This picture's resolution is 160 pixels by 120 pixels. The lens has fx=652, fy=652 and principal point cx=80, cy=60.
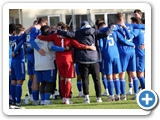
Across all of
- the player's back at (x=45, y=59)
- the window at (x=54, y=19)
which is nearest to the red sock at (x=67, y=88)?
the player's back at (x=45, y=59)

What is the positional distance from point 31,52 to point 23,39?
0.31m

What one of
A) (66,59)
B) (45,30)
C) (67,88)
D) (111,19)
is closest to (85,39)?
(66,59)

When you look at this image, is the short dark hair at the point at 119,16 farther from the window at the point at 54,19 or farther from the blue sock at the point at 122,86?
the window at the point at 54,19

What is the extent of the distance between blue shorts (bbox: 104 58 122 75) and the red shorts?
0.76m

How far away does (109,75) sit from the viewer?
41.4ft

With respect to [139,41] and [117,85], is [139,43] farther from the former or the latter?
[117,85]

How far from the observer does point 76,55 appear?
1214 cm

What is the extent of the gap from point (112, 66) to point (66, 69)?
0.99m

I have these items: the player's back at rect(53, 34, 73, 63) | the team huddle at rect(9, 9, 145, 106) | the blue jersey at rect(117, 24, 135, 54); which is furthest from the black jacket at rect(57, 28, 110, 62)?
the blue jersey at rect(117, 24, 135, 54)

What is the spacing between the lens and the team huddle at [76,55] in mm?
12109

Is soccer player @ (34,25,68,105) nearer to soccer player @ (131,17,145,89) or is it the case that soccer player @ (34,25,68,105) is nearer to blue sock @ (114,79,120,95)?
blue sock @ (114,79,120,95)
